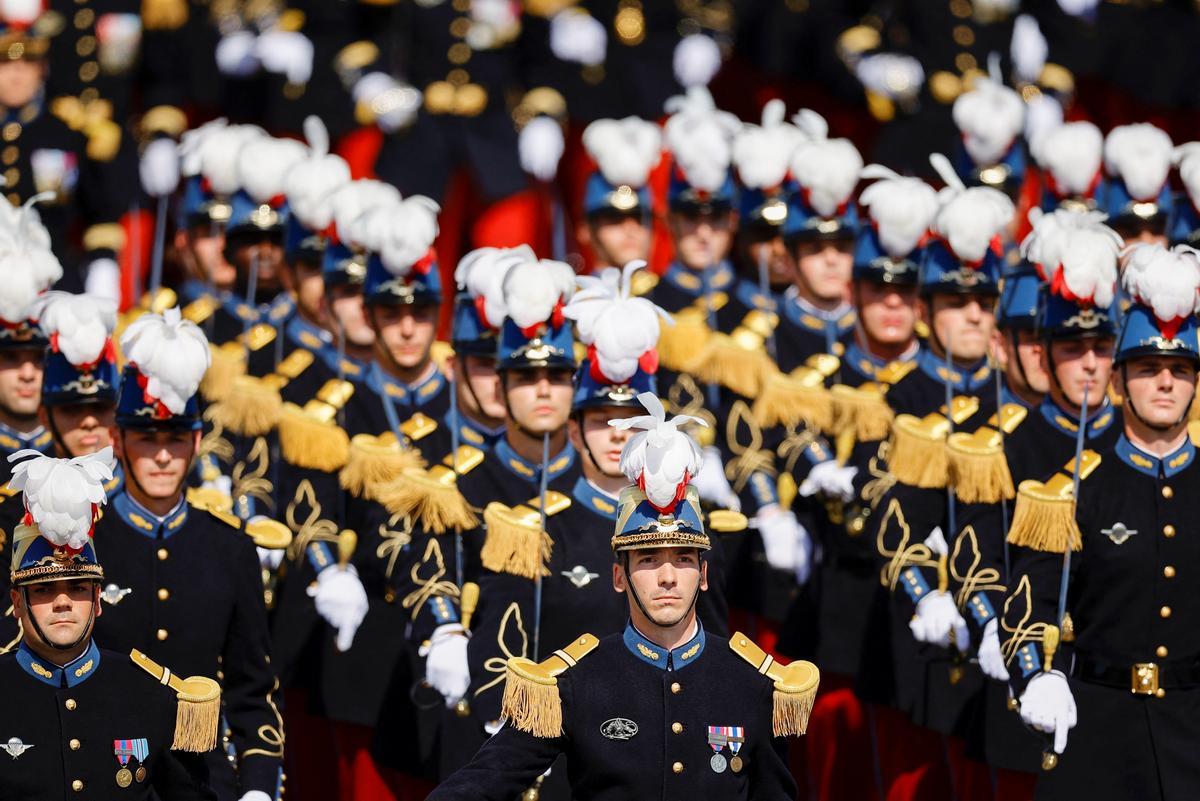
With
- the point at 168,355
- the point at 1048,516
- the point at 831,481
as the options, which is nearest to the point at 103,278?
the point at 831,481

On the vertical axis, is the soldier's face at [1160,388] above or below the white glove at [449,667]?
above

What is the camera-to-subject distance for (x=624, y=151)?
46.3 ft

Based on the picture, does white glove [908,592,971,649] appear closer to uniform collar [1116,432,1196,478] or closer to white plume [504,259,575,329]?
uniform collar [1116,432,1196,478]

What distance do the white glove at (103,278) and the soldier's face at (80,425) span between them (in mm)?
5009

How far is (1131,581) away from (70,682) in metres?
3.71

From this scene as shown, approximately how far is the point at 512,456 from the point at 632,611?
219cm

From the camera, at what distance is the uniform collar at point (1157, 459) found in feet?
31.0

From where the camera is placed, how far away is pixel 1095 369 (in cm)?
1016

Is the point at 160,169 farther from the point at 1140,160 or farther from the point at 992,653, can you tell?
the point at 992,653

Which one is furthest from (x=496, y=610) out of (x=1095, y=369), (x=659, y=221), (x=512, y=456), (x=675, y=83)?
(x=675, y=83)

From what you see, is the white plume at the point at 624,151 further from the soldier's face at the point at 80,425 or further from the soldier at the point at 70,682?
the soldier at the point at 70,682

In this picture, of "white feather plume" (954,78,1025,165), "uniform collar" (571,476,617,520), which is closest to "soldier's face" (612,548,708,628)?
"uniform collar" (571,476,617,520)

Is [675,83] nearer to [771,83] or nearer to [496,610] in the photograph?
[771,83]

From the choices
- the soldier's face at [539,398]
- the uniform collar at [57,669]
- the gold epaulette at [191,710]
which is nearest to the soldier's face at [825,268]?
the soldier's face at [539,398]
